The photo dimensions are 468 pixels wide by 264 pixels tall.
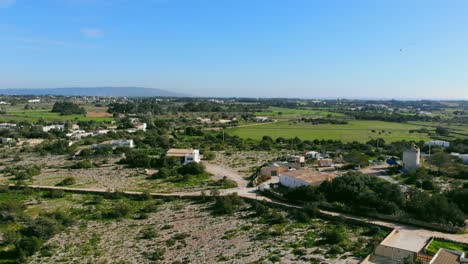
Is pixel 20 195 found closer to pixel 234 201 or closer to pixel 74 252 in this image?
pixel 74 252

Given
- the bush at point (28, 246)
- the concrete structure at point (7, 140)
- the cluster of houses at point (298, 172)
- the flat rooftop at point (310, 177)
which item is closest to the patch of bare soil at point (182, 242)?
the bush at point (28, 246)

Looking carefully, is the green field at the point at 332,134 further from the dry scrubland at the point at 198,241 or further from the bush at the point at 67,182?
the dry scrubland at the point at 198,241

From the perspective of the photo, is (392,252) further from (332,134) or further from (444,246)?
(332,134)

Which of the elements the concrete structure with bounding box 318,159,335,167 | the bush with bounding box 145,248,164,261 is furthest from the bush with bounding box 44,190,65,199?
the concrete structure with bounding box 318,159,335,167

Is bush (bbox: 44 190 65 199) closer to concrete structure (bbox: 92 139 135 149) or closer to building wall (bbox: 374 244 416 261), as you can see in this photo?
concrete structure (bbox: 92 139 135 149)

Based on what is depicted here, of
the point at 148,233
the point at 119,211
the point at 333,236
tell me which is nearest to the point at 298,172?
the point at 333,236

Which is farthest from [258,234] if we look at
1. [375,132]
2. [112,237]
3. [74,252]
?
[375,132]

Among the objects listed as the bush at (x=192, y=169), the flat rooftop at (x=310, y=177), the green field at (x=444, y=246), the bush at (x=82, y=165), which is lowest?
the bush at (x=82, y=165)
